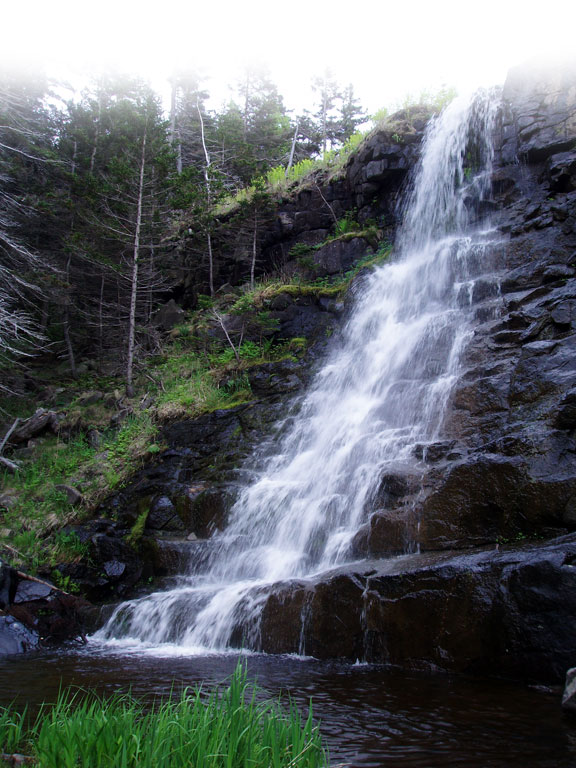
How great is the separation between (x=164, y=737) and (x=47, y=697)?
309 centimetres

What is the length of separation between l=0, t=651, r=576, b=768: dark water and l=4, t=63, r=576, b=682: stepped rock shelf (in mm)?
477

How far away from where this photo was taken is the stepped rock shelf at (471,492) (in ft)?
16.9

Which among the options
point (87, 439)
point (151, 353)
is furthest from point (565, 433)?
point (151, 353)

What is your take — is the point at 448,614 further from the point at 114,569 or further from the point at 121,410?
the point at 121,410

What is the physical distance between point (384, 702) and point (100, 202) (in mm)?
19102

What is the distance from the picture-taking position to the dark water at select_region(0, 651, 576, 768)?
321cm

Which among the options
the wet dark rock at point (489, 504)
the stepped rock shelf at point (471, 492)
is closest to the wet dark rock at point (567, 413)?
the stepped rock shelf at point (471, 492)

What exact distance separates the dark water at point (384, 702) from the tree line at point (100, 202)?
359 inches

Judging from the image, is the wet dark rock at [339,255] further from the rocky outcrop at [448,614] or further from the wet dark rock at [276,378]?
the rocky outcrop at [448,614]

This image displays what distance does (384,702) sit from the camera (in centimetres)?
426

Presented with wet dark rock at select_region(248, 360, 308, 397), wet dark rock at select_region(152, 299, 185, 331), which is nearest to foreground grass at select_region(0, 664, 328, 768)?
wet dark rock at select_region(248, 360, 308, 397)

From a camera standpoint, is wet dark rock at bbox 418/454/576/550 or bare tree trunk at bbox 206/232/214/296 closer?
wet dark rock at bbox 418/454/576/550

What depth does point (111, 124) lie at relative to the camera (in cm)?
2619

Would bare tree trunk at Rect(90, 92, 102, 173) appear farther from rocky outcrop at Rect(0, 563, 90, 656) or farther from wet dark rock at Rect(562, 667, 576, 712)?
wet dark rock at Rect(562, 667, 576, 712)
